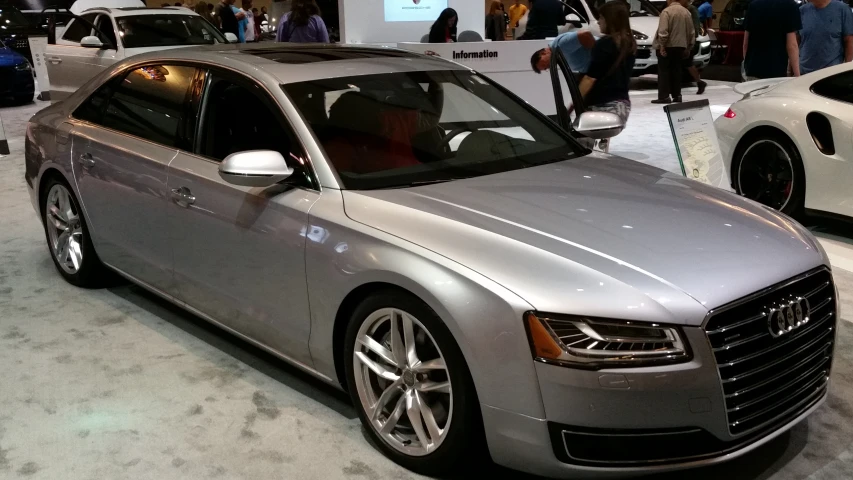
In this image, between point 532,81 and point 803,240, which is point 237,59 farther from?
point 532,81

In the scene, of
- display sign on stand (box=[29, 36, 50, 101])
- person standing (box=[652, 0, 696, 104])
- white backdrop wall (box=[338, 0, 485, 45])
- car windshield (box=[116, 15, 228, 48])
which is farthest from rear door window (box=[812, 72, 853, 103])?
display sign on stand (box=[29, 36, 50, 101])

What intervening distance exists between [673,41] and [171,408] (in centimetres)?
970

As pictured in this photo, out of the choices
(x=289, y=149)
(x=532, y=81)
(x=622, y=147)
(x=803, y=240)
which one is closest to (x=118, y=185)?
(x=289, y=149)

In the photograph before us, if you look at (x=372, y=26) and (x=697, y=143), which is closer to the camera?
(x=697, y=143)

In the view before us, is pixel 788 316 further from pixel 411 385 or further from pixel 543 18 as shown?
pixel 543 18

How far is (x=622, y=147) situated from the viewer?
878 cm

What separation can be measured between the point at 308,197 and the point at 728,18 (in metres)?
17.3

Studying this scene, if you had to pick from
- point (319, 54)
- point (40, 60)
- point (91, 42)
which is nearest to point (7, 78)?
point (40, 60)

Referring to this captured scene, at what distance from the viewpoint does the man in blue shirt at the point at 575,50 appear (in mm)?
6262

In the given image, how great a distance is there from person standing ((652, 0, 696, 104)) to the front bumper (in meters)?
9.51

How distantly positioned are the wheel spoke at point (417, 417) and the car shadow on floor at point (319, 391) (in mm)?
150

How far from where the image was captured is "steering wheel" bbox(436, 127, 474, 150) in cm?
353

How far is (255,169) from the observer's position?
314 cm

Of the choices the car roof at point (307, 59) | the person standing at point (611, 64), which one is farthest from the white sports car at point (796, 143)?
the car roof at point (307, 59)
